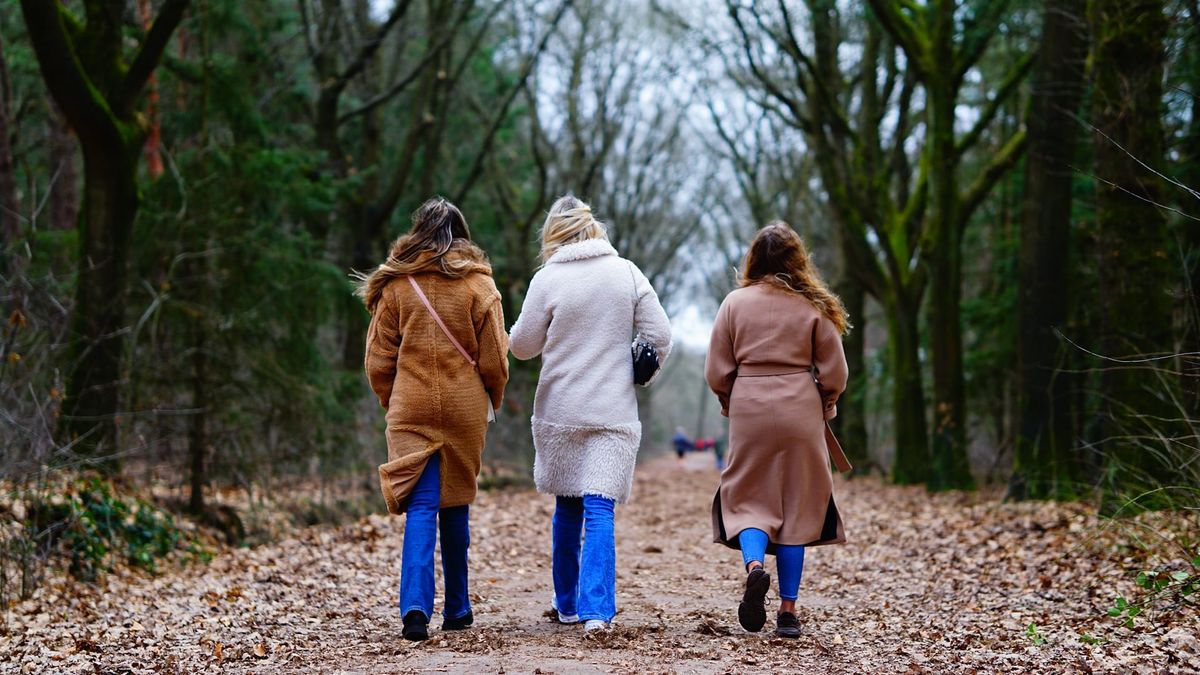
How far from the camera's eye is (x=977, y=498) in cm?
1359

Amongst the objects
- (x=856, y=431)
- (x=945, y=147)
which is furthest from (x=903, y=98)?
(x=856, y=431)

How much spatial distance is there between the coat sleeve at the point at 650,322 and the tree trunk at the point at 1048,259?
→ 23.1 feet

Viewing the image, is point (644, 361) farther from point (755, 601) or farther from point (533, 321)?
point (755, 601)

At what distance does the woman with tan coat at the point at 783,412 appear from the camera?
5.96 meters

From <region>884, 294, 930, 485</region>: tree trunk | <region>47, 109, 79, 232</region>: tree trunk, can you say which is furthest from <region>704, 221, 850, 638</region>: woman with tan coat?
<region>47, 109, 79, 232</region>: tree trunk

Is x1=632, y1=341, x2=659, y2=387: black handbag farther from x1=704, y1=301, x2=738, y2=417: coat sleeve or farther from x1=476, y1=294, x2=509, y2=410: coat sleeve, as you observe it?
x1=476, y1=294, x2=509, y2=410: coat sleeve

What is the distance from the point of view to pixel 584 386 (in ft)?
19.2

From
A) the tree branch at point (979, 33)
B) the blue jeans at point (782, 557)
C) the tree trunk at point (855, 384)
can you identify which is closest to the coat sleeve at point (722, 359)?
the blue jeans at point (782, 557)

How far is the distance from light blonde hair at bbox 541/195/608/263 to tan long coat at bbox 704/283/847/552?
885 millimetres

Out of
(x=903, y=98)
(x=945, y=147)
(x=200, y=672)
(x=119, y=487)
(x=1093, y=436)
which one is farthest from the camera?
(x=903, y=98)

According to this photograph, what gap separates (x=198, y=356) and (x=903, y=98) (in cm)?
1262

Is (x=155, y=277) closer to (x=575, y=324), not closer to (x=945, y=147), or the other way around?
(x=575, y=324)

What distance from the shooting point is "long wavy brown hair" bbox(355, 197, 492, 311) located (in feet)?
19.1

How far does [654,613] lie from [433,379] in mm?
1967
